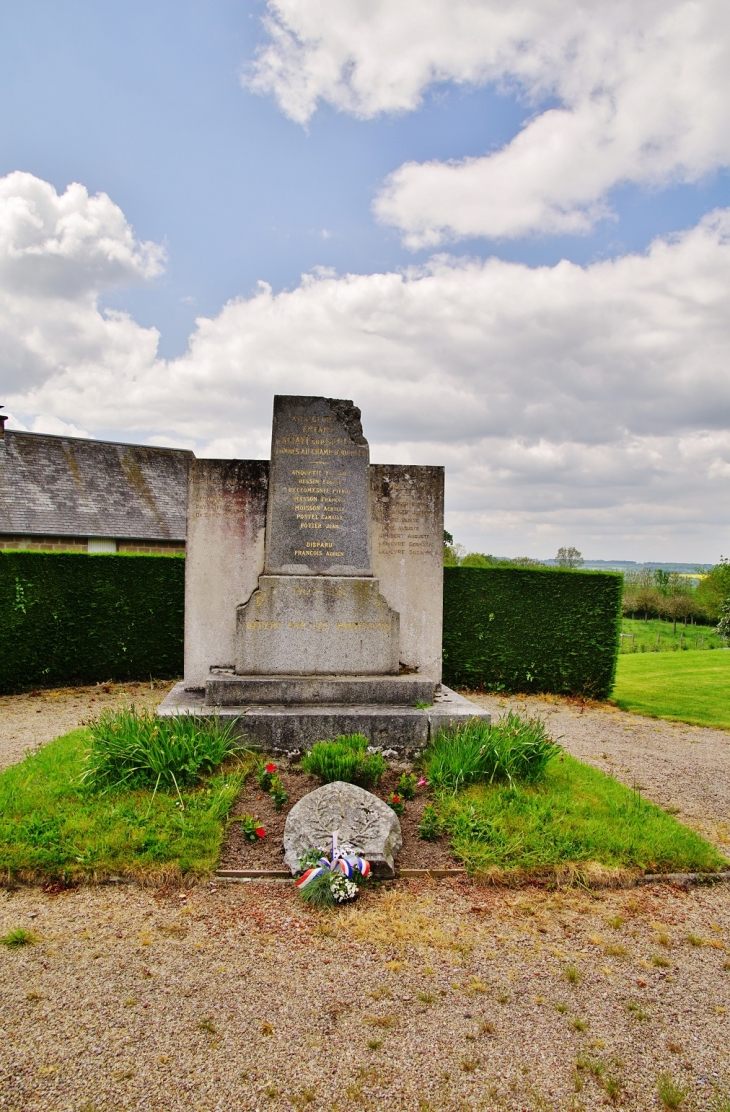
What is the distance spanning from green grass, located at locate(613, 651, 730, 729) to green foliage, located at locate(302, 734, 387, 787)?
6.94m

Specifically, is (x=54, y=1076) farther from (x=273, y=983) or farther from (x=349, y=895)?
(x=349, y=895)

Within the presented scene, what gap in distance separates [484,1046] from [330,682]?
3.44 metres

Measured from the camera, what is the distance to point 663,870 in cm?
414

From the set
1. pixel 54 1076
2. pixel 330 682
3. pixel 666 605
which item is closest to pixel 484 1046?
pixel 54 1076

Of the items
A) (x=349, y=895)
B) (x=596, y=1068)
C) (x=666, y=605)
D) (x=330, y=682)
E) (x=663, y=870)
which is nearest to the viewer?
(x=596, y=1068)

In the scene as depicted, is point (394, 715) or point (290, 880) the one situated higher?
point (394, 715)

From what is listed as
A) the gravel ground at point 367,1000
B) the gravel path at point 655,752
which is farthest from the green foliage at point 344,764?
the gravel path at point 655,752

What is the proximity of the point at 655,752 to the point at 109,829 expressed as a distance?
6.37 m

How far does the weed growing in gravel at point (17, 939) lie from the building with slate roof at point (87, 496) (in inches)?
662

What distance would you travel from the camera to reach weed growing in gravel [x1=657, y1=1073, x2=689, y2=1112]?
2.27 metres

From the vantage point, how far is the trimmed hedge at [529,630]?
11.1 metres

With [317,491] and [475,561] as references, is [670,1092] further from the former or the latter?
[475,561]

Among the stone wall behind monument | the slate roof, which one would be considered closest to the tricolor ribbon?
the stone wall behind monument

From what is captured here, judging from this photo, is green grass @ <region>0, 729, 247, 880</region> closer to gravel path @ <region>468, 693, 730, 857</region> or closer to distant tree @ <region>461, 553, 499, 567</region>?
gravel path @ <region>468, 693, 730, 857</region>
